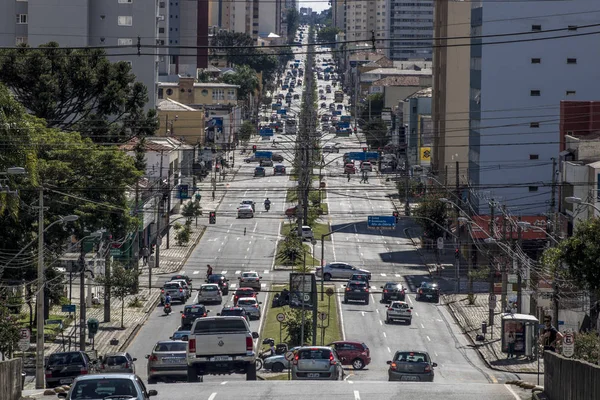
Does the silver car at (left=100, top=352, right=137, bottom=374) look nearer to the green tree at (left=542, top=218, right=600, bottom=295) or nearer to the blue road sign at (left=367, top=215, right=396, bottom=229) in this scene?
the green tree at (left=542, top=218, right=600, bottom=295)

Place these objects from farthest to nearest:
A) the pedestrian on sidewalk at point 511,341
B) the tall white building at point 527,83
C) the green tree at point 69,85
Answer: the tall white building at point 527,83 < the green tree at point 69,85 < the pedestrian on sidewalk at point 511,341

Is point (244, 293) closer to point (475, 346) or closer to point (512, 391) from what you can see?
point (475, 346)

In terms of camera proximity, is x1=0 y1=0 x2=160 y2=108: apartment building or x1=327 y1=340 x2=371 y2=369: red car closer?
x1=327 y1=340 x2=371 y2=369: red car

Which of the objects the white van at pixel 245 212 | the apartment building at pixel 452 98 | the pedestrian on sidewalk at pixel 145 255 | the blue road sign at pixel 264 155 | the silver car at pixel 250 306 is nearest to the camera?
the silver car at pixel 250 306

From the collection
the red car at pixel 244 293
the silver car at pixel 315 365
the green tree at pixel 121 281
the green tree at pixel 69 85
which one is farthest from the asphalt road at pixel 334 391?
the green tree at pixel 69 85

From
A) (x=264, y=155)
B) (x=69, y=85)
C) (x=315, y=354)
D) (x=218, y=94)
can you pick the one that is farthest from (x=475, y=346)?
(x=218, y=94)

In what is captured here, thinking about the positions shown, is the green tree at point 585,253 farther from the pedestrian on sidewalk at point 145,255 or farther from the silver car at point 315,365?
the pedestrian on sidewalk at point 145,255

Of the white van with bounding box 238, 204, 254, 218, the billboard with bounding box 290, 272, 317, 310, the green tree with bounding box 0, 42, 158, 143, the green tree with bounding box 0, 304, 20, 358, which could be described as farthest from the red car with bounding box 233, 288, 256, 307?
the white van with bounding box 238, 204, 254, 218
